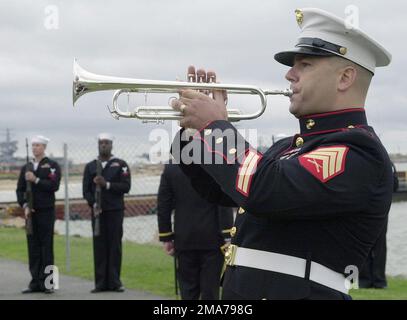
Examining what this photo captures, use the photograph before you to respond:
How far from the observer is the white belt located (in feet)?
9.18

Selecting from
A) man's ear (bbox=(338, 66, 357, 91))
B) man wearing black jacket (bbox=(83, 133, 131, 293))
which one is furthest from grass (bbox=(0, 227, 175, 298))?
man's ear (bbox=(338, 66, 357, 91))

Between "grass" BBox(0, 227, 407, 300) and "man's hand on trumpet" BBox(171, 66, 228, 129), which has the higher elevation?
"man's hand on trumpet" BBox(171, 66, 228, 129)

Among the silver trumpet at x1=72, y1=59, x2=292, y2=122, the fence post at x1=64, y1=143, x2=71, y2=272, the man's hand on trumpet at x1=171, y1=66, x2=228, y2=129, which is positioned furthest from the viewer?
the fence post at x1=64, y1=143, x2=71, y2=272

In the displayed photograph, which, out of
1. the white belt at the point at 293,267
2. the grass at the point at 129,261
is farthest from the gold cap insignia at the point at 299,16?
the grass at the point at 129,261

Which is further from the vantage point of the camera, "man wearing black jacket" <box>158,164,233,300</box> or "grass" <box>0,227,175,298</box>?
"grass" <box>0,227,175,298</box>

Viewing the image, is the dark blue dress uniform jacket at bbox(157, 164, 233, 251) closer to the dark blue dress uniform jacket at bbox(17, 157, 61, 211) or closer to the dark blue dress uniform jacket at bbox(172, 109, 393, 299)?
the dark blue dress uniform jacket at bbox(17, 157, 61, 211)

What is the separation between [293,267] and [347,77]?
0.77 m

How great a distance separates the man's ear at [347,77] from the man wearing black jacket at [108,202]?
6.46 meters

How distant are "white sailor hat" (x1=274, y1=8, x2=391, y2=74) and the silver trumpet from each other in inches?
7.6

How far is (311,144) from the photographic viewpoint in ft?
9.46

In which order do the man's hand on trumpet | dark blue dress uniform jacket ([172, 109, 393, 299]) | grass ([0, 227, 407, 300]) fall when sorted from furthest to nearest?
grass ([0, 227, 407, 300]) < the man's hand on trumpet < dark blue dress uniform jacket ([172, 109, 393, 299])

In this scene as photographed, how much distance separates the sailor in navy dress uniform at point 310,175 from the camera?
262cm

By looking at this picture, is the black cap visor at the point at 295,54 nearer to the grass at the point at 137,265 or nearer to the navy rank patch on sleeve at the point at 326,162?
the navy rank patch on sleeve at the point at 326,162

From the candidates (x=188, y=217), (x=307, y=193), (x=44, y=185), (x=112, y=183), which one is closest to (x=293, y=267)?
(x=307, y=193)
